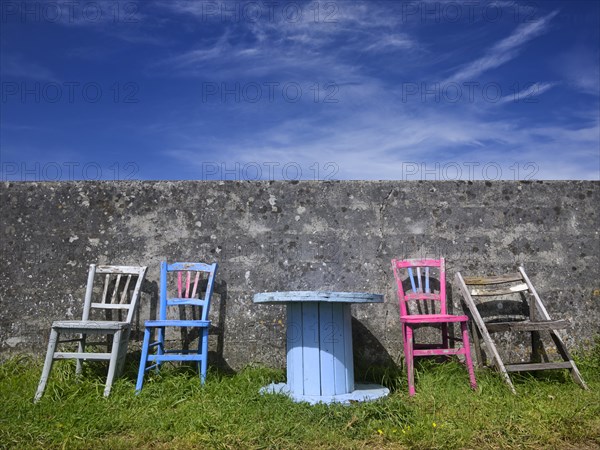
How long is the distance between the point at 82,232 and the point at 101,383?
150cm

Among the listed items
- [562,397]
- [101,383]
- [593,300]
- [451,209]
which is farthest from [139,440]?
[593,300]

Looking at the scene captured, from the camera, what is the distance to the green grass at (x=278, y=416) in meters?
2.98

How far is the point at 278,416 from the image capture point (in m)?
3.26

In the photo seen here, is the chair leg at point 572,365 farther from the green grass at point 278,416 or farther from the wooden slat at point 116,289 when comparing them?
the wooden slat at point 116,289

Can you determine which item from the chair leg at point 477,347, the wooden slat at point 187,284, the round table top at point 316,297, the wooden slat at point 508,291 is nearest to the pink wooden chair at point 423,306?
the chair leg at point 477,347

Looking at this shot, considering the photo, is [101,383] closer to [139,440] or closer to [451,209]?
[139,440]

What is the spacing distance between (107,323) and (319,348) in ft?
5.49

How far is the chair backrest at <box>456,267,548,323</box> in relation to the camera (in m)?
4.53

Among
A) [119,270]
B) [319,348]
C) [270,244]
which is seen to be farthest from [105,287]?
[319,348]

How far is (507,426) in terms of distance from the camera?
3.15 m

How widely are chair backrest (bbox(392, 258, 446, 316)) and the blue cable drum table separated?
71 centimetres

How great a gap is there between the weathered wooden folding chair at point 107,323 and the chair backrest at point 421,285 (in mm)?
2315

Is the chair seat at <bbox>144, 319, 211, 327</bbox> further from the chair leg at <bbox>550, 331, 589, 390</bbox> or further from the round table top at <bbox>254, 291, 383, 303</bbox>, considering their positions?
the chair leg at <bbox>550, 331, 589, 390</bbox>

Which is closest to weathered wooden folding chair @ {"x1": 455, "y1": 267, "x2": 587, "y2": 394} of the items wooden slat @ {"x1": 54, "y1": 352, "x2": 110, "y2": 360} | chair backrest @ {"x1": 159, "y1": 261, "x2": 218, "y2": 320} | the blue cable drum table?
the blue cable drum table
